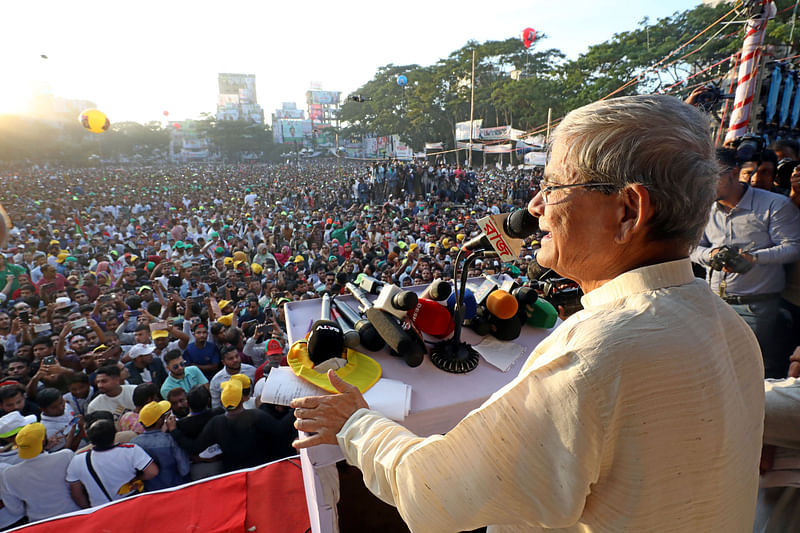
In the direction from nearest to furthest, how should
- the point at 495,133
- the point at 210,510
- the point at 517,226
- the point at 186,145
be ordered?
the point at 517,226 → the point at 210,510 → the point at 495,133 → the point at 186,145

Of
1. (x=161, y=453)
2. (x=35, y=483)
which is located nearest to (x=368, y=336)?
(x=161, y=453)

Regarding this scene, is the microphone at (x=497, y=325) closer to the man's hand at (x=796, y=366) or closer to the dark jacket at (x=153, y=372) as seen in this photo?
the man's hand at (x=796, y=366)

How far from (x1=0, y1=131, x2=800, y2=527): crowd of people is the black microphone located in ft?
7.50

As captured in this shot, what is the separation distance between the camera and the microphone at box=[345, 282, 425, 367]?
55.8 inches

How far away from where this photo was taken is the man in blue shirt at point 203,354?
4.74m

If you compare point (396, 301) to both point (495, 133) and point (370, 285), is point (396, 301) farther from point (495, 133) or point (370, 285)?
point (495, 133)

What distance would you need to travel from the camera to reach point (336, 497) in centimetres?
134

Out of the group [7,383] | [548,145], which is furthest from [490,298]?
[7,383]

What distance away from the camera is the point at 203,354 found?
4.78 m

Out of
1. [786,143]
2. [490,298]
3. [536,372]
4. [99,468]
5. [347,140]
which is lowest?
[99,468]

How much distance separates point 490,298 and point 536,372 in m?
0.93

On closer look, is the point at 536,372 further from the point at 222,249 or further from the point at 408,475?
the point at 222,249

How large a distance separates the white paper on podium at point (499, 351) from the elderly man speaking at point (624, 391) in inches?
26.9

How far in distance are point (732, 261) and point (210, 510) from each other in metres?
3.53
